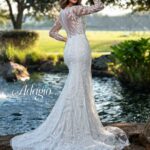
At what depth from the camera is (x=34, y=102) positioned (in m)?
16.1

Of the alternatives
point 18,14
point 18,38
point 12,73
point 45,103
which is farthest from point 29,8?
point 45,103

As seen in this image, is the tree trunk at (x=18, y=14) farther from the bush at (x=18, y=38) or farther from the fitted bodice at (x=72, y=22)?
the fitted bodice at (x=72, y=22)

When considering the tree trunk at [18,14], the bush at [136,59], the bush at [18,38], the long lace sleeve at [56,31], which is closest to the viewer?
the long lace sleeve at [56,31]

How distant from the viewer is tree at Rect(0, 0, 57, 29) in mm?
35312

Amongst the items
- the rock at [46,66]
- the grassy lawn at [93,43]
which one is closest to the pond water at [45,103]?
the rock at [46,66]

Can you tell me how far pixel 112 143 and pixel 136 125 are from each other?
1.95 meters

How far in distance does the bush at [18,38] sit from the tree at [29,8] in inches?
131

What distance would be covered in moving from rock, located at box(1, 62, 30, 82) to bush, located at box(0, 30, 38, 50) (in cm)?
785

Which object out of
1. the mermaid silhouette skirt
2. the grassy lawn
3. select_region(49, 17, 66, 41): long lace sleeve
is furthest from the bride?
the grassy lawn

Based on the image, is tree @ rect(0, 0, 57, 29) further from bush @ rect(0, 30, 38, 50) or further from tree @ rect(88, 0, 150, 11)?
tree @ rect(88, 0, 150, 11)

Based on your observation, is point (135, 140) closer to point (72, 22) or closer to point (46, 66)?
point (72, 22)

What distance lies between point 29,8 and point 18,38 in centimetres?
621

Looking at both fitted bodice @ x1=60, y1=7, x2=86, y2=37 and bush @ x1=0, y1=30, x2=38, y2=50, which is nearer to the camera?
fitted bodice @ x1=60, y1=7, x2=86, y2=37

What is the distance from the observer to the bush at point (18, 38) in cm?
3175
